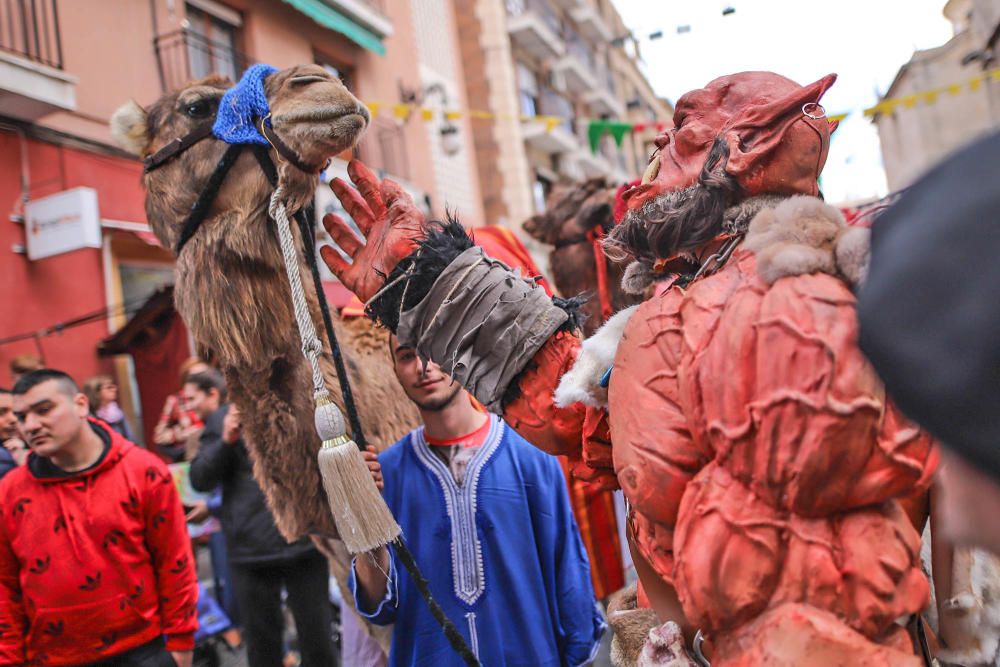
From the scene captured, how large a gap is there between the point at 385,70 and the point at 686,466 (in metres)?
14.4

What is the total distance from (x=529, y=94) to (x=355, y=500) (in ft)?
72.6

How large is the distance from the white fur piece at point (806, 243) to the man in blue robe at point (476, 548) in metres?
1.43

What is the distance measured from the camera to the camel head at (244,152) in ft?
7.18

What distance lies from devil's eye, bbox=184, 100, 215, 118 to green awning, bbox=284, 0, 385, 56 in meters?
9.50

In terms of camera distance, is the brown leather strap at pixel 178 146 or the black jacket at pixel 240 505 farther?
the black jacket at pixel 240 505

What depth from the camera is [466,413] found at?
2.77m

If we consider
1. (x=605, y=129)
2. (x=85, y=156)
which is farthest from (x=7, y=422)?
(x=605, y=129)

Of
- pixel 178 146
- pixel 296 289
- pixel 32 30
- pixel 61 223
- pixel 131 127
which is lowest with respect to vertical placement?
pixel 296 289

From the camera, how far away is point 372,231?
185cm

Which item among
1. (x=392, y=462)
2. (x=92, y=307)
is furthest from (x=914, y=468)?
(x=92, y=307)

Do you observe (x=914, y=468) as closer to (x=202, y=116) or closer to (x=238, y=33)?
(x=202, y=116)

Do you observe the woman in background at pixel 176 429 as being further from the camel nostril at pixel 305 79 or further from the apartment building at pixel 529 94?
the apartment building at pixel 529 94

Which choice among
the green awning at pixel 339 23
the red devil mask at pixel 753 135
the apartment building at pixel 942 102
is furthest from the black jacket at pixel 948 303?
the apartment building at pixel 942 102

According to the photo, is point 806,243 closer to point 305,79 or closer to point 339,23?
point 305,79
